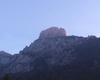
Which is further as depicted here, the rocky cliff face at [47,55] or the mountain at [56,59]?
the rocky cliff face at [47,55]

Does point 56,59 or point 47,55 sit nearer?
point 56,59

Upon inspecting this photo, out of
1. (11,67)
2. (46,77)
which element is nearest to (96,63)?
(46,77)

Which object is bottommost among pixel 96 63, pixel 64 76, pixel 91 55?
pixel 64 76

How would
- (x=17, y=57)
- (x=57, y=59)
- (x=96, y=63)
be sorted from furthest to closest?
(x=17, y=57)
(x=57, y=59)
(x=96, y=63)

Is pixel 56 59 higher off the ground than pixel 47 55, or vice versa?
pixel 47 55

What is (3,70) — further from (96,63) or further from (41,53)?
(96,63)

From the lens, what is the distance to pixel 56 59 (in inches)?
6250

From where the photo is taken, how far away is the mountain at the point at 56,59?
130 m

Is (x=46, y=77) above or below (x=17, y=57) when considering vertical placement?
below

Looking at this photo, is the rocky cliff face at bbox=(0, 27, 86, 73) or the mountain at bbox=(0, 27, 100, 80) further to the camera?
the rocky cliff face at bbox=(0, 27, 86, 73)

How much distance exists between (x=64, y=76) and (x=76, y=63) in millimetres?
20917

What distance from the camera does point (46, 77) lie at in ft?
410

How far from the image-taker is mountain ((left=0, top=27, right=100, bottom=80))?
130000 millimetres

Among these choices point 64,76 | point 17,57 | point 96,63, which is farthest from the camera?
point 17,57
